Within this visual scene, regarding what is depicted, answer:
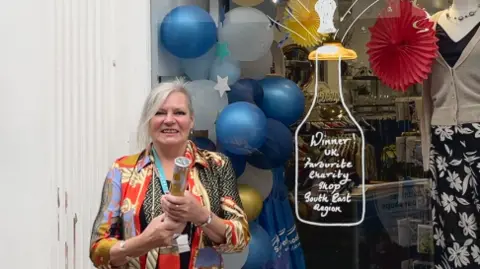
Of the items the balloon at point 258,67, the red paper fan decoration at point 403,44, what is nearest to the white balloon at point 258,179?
the balloon at point 258,67

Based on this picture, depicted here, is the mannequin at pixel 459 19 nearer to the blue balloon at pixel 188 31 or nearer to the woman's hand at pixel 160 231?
the blue balloon at pixel 188 31

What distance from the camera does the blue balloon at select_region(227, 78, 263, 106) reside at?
2.71 meters

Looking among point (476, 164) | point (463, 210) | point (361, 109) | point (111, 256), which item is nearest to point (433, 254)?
point (463, 210)

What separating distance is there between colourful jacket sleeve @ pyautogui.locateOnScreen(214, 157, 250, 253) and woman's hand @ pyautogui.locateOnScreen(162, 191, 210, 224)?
0.12 meters

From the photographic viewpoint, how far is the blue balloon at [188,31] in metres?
2.63

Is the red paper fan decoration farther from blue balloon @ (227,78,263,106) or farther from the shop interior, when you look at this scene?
blue balloon @ (227,78,263,106)

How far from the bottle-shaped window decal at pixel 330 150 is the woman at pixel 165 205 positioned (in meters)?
0.65

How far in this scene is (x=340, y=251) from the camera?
2873mm

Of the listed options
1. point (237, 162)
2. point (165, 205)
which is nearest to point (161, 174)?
point (165, 205)

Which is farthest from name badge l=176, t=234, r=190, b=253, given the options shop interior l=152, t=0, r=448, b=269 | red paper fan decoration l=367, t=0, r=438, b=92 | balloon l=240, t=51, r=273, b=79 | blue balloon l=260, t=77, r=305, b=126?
red paper fan decoration l=367, t=0, r=438, b=92

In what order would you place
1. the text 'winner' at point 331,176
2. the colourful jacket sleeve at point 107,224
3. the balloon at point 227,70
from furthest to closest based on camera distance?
the balloon at point 227,70
the text 'winner' at point 331,176
the colourful jacket sleeve at point 107,224

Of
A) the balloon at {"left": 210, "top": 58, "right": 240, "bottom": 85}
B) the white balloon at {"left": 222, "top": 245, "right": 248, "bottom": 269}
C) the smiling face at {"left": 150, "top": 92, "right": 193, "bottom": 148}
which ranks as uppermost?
the balloon at {"left": 210, "top": 58, "right": 240, "bottom": 85}

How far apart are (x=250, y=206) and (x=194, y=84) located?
1.79 feet

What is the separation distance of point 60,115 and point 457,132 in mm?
1489
